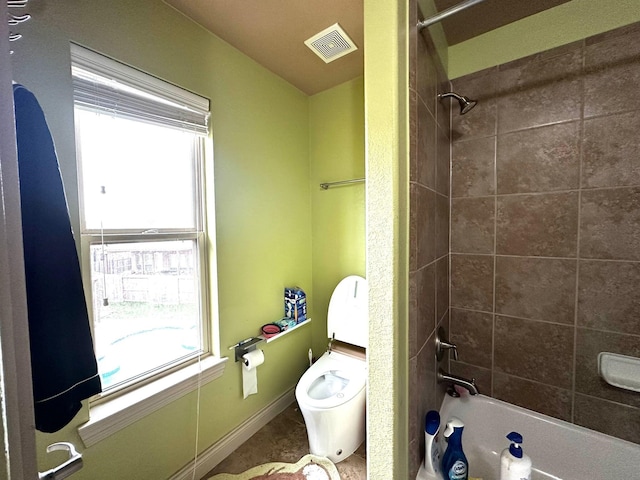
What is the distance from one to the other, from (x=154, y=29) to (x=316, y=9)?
0.76 metres

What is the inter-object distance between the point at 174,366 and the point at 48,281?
97 cm

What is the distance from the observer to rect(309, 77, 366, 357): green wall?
184 centimetres

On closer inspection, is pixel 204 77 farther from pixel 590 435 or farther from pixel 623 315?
pixel 590 435

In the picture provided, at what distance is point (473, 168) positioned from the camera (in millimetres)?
1367

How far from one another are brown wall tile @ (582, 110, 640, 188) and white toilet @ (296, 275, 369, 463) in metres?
1.26

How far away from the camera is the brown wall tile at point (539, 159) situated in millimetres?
1138

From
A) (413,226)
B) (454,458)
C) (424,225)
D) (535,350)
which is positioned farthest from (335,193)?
(454,458)

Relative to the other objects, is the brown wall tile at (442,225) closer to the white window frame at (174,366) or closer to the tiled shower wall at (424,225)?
the tiled shower wall at (424,225)

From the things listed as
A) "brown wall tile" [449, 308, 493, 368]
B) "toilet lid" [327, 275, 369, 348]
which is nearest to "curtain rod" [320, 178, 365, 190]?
"toilet lid" [327, 275, 369, 348]

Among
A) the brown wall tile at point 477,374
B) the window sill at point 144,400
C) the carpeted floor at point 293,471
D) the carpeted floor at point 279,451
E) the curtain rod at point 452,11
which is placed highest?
the curtain rod at point 452,11

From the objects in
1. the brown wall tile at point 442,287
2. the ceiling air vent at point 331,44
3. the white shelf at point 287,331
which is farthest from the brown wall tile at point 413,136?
the white shelf at point 287,331

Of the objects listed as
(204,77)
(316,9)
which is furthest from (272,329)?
(316,9)

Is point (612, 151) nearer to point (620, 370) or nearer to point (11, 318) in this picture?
point (620, 370)

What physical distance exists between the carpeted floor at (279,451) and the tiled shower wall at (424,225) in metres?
0.61
